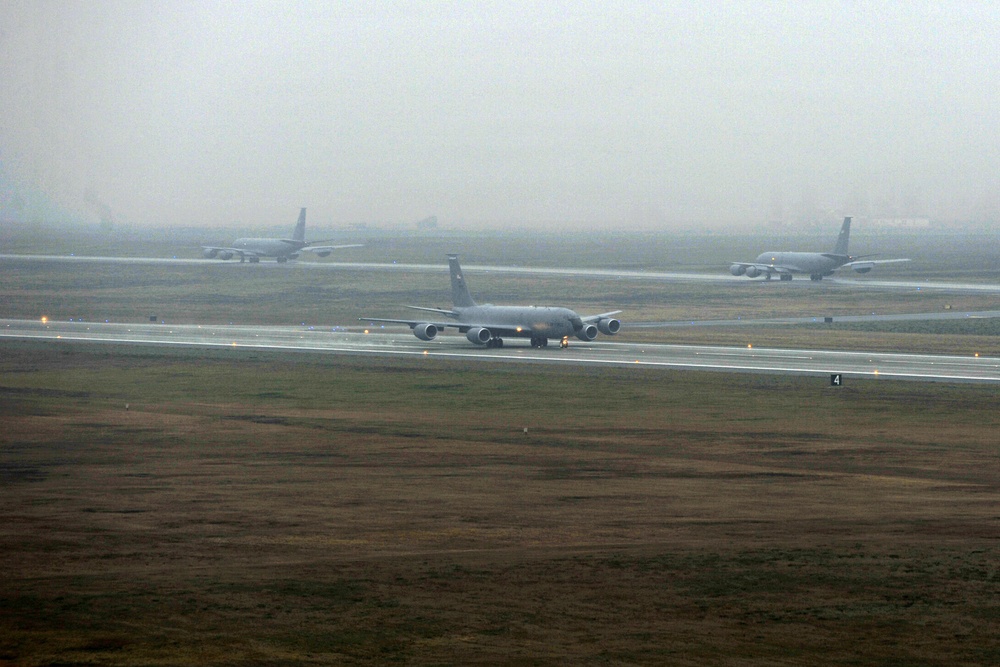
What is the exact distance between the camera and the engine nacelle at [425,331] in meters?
110

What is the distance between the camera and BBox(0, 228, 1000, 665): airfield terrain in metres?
31.3

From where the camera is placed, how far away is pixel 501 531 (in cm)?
4144

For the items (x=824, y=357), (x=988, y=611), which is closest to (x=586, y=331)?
(x=824, y=357)

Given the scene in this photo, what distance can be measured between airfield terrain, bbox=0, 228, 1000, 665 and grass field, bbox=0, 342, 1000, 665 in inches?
5.0

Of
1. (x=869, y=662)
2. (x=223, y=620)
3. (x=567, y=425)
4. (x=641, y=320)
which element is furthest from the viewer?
(x=641, y=320)

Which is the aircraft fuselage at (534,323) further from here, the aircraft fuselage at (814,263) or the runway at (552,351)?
the aircraft fuselage at (814,263)

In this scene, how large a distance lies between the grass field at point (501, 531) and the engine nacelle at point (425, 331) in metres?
34.5

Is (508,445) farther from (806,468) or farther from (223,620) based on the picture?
(223,620)

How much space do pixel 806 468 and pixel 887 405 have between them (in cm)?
2180

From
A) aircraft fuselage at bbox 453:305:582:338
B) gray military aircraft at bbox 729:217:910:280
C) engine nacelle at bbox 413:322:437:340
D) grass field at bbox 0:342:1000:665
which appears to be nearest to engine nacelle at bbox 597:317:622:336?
aircraft fuselage at bbox 453:305:582:338

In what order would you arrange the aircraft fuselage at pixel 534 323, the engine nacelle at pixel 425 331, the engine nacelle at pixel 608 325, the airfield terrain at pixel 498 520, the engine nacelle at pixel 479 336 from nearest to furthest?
the airfield terrain at pixel 498 520
the aircraft fuselage at pixel 534 323
the engine nacelle at pixel 479 336
the engine nacelle at pixel 425 331
the engine nacelle at pixel 608 325

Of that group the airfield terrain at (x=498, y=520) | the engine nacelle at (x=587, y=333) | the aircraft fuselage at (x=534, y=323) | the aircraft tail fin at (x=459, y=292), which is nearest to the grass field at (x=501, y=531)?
the airfield terrain at (x=498, y=520)

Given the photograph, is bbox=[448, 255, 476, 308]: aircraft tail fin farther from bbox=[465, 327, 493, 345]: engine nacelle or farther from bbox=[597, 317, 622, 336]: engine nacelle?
bbox=[597, 317, 622, 336]: engine nacelle

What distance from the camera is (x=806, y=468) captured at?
54.2 metres
